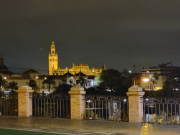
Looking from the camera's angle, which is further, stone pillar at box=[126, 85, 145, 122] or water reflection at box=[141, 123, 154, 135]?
stone pillar at box=[126, 85, 145, 122]

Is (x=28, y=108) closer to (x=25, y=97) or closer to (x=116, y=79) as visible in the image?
(x=25, y=97)

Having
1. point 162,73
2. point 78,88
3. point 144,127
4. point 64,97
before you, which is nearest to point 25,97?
point 64,97

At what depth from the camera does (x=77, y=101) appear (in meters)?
14.7

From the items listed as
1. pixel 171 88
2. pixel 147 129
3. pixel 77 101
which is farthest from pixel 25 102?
pixel 171 88

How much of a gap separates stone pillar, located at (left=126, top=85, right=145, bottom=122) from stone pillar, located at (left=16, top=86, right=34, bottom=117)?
524 cm

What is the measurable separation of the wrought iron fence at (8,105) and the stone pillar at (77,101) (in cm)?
363

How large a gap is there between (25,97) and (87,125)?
15.1 feet

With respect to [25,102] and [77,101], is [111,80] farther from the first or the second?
[77,101]

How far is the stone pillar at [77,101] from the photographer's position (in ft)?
48.1

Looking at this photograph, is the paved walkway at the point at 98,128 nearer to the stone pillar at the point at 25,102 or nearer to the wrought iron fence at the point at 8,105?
the stone pillar at the point at 25,102

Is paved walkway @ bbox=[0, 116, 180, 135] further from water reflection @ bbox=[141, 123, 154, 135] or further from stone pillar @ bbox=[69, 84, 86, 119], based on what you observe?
stone pillar @ bbox=[69, 84, 86, 119]

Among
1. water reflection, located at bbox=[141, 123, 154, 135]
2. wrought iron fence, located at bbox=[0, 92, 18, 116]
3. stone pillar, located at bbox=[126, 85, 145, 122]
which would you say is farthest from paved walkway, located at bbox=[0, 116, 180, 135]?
wrought iron fence, located at bbox=[0, 92, 18, 116]

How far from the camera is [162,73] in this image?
143750mm

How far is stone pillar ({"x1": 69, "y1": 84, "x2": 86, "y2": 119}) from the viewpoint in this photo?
14664mm
